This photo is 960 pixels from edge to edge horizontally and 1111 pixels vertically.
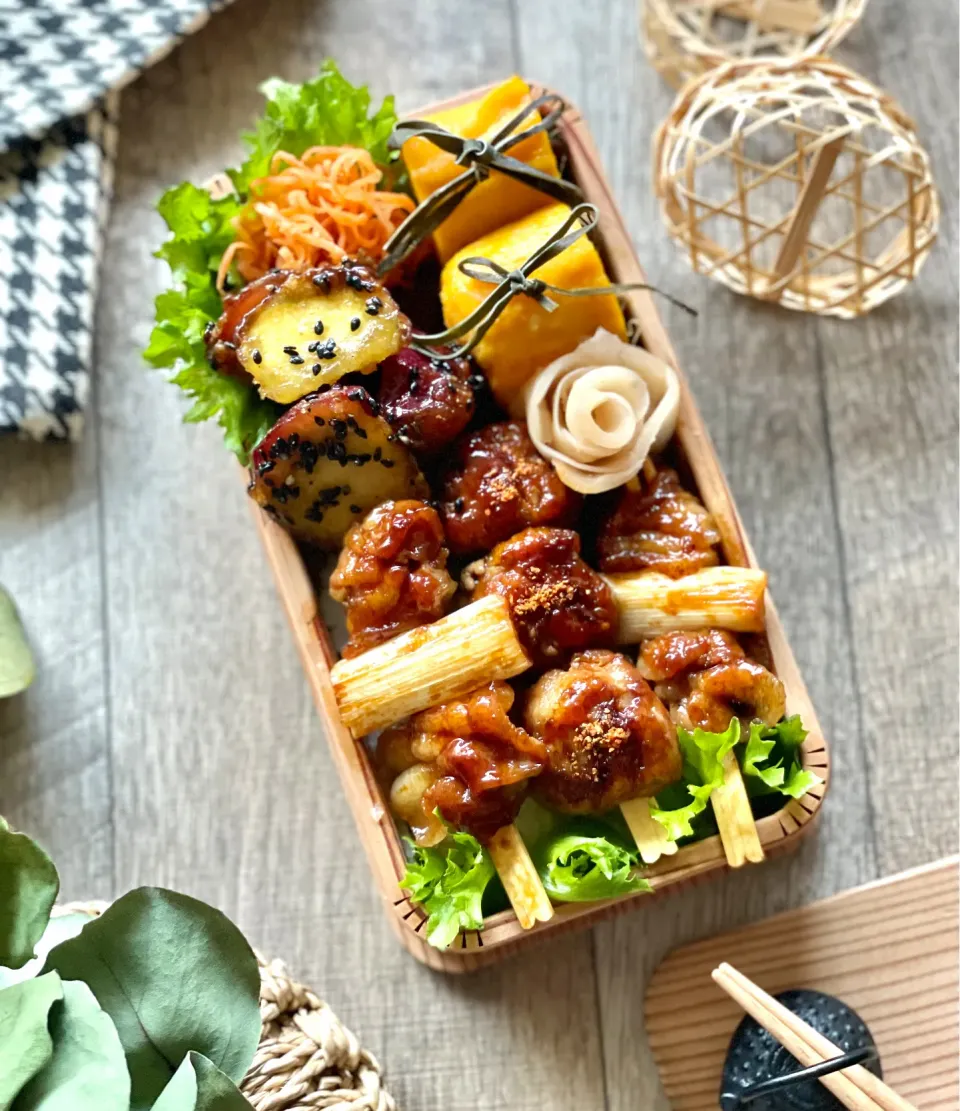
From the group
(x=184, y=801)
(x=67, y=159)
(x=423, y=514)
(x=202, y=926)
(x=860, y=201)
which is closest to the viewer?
(x=202, y=926)

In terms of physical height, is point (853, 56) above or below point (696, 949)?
above

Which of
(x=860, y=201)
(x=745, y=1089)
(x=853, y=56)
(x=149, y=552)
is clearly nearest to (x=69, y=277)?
(x=149, y=552)

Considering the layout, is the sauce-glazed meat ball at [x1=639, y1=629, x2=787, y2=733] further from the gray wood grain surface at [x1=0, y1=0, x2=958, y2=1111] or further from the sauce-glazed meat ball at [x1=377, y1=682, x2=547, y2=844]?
the gray wood grain surface at [x1=0, y1=0, x2=958, y2=1111]

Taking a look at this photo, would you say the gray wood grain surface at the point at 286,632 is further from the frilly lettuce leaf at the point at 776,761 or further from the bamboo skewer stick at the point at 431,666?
the bamboo skewer stick at the point at 431,666

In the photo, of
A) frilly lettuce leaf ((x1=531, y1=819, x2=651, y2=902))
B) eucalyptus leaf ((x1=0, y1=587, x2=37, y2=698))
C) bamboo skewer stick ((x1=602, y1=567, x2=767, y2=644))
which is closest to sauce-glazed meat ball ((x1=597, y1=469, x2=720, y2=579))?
bamboo skewer stick ((x1=602, y1=567, x2=767, y2=644))

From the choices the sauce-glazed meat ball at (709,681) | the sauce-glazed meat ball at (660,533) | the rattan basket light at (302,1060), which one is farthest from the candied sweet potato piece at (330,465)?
the rattan basket light at (302,1060)

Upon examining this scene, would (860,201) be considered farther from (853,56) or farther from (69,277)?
(69,277)

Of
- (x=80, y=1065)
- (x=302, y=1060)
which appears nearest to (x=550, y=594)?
(x=302, y=1060)
